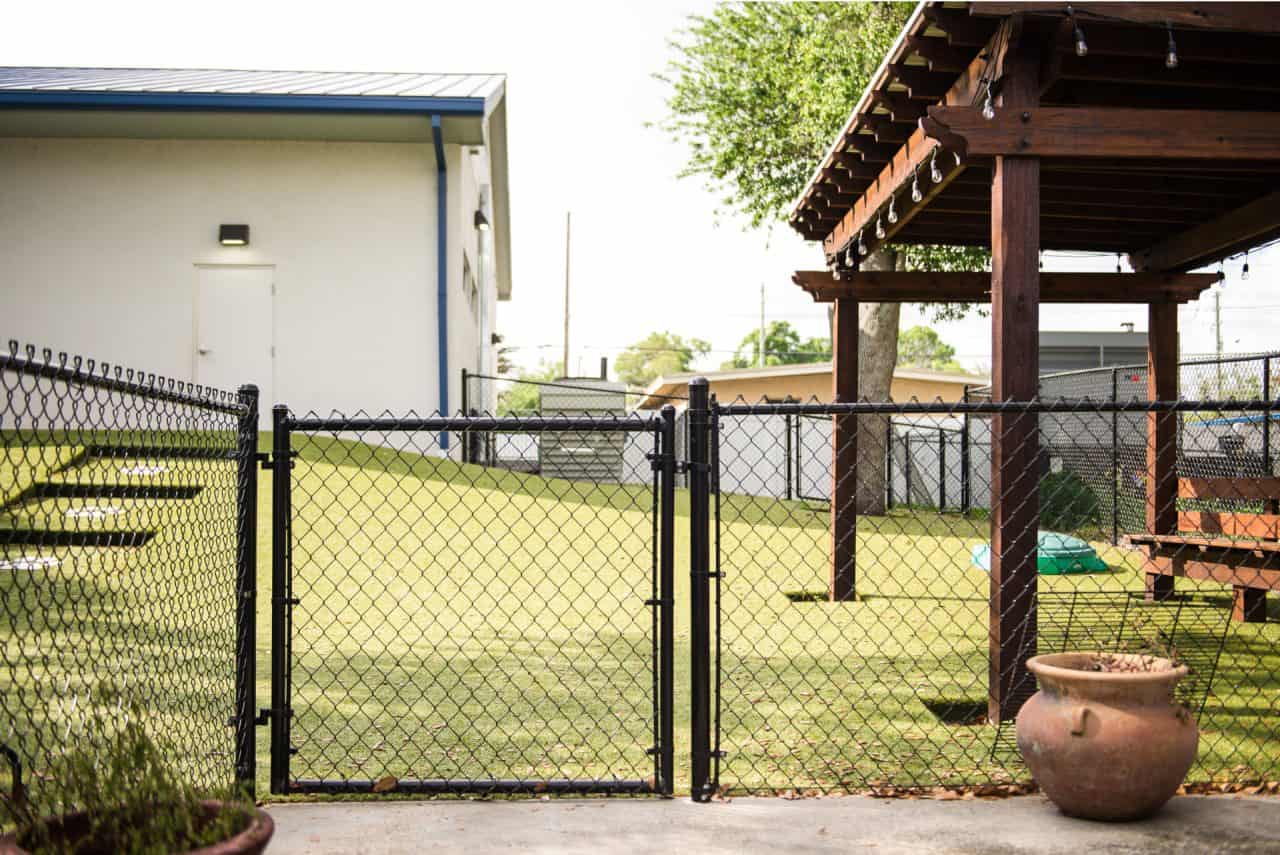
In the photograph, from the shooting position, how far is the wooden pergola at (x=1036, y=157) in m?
4.70

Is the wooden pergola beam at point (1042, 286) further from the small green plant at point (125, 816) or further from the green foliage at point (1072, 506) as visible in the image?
the small green plant at point (125, 816)

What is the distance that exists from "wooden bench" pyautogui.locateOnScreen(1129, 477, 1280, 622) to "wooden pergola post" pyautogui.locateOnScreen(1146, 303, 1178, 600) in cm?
11

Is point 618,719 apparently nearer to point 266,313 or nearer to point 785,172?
point 266,313

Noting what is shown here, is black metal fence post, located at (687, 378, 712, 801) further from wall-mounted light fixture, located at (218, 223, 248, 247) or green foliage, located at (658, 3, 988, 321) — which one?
green foliage, located at (658, 3, 988, 321)

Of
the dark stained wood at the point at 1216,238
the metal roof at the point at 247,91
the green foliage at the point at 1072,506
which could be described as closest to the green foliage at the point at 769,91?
the metal roof at the point at 247,91

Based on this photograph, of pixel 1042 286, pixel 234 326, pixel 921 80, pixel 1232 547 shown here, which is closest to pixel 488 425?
pixel 921 80

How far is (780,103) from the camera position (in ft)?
57.8

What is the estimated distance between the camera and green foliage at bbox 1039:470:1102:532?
1327 centimetres

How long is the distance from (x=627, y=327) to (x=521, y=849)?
8034 centimetres

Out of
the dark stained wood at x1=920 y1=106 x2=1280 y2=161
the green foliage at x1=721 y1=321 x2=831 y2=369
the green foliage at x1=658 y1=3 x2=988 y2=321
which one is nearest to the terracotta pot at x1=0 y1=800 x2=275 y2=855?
the dark stained wood at x1=920 y1=106 x2=1280 y2=161

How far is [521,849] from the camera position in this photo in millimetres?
3193

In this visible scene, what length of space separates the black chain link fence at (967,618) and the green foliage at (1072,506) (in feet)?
2.38

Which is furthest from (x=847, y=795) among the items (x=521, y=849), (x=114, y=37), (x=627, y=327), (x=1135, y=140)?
(x=627, y=327)

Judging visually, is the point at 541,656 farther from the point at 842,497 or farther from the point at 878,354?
the point at 878,354
